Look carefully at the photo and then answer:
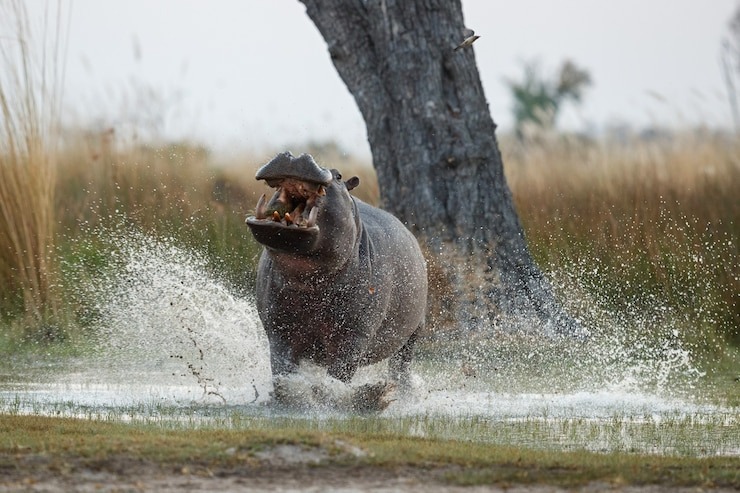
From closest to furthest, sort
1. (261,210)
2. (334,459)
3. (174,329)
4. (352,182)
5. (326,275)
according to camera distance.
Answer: (334,459), (261,210), (326,275), (352,182), (174,329)

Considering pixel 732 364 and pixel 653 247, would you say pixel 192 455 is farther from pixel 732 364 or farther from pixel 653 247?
pixel 653 247

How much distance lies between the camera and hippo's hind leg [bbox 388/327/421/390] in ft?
27.2

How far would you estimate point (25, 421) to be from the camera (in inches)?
231

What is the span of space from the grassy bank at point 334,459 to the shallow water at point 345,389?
0.59 meters

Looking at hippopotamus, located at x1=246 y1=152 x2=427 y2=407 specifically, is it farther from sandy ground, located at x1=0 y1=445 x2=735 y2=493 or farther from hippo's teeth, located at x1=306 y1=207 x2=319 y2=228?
sandy ground, located at x1=0 y1=445 x2=735 y2=493

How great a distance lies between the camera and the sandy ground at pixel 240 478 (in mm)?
4430

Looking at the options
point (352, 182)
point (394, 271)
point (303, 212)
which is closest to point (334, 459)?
point (303, 212)

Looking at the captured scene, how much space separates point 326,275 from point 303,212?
523 millimetres

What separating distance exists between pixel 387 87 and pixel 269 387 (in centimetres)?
434

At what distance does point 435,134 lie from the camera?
11258mm

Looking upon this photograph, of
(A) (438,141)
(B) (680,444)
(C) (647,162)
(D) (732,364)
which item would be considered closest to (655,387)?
(D) (732,364)

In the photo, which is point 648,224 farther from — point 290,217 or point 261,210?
point 261,210

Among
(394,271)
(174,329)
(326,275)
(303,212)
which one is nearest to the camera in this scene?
(303,212)

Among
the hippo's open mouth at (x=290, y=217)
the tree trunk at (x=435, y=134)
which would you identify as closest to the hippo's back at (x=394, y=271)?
the hippo's open mouth at (x=290, y=217)
